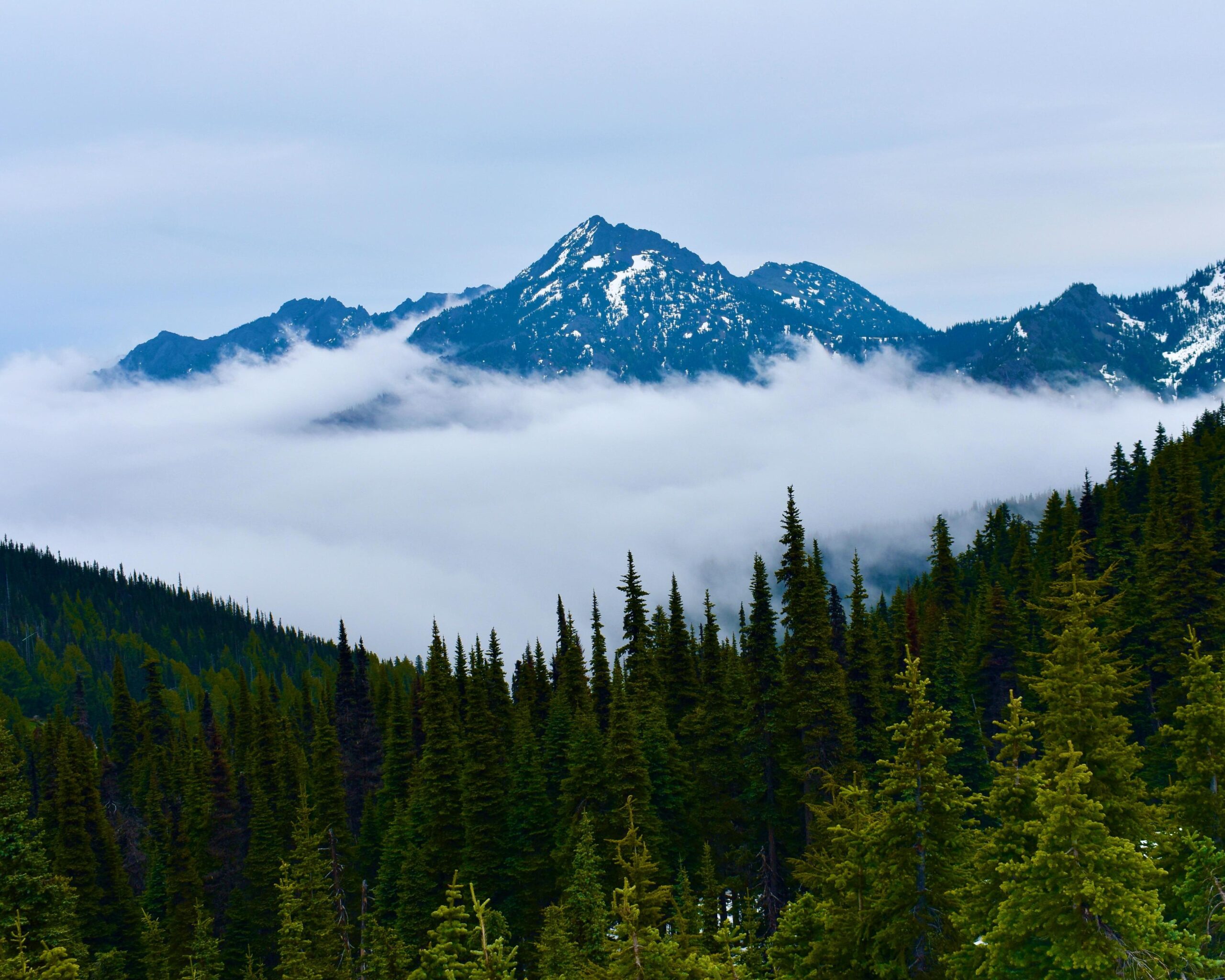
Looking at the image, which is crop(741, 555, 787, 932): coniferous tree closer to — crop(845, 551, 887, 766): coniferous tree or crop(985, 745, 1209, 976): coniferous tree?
crop(845, 551, 887, 766): coniferous tree

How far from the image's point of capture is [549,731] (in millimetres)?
56594

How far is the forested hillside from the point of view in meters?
19.1

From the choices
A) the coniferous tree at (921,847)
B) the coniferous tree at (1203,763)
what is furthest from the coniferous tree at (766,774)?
the coniferous tree at (921,847)

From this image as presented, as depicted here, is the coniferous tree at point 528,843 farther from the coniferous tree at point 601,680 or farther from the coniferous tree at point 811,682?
the coniferous tree at point 811,682

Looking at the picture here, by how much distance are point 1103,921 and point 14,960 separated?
81.8 feet

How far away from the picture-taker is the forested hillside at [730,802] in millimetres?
19062

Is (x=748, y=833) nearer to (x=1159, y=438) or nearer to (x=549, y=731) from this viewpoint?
(x=549, y=731)

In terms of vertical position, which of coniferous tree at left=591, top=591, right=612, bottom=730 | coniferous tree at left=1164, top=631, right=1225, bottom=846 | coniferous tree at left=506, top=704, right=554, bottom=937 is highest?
coniferous tree at left=1164, top=631, right=1225, bottom=846

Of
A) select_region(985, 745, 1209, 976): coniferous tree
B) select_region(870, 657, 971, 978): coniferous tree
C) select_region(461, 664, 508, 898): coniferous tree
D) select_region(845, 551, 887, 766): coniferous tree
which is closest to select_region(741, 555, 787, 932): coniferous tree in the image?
select_region(845, 551, 887, 766): coniferous tree

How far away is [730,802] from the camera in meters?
48.1

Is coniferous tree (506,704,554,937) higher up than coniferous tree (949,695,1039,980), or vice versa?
coniferous tree (949,695,1039,980)

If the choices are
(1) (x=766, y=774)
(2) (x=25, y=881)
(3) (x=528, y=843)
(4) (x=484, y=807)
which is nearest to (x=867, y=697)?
(1) (x=766, y=774)

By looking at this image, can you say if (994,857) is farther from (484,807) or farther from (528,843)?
(484,807)

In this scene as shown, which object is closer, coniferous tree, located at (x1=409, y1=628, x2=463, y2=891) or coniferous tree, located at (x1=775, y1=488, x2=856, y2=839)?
coniferous tree, located at (x1=775, y1=488, x2=856, y2=839)
